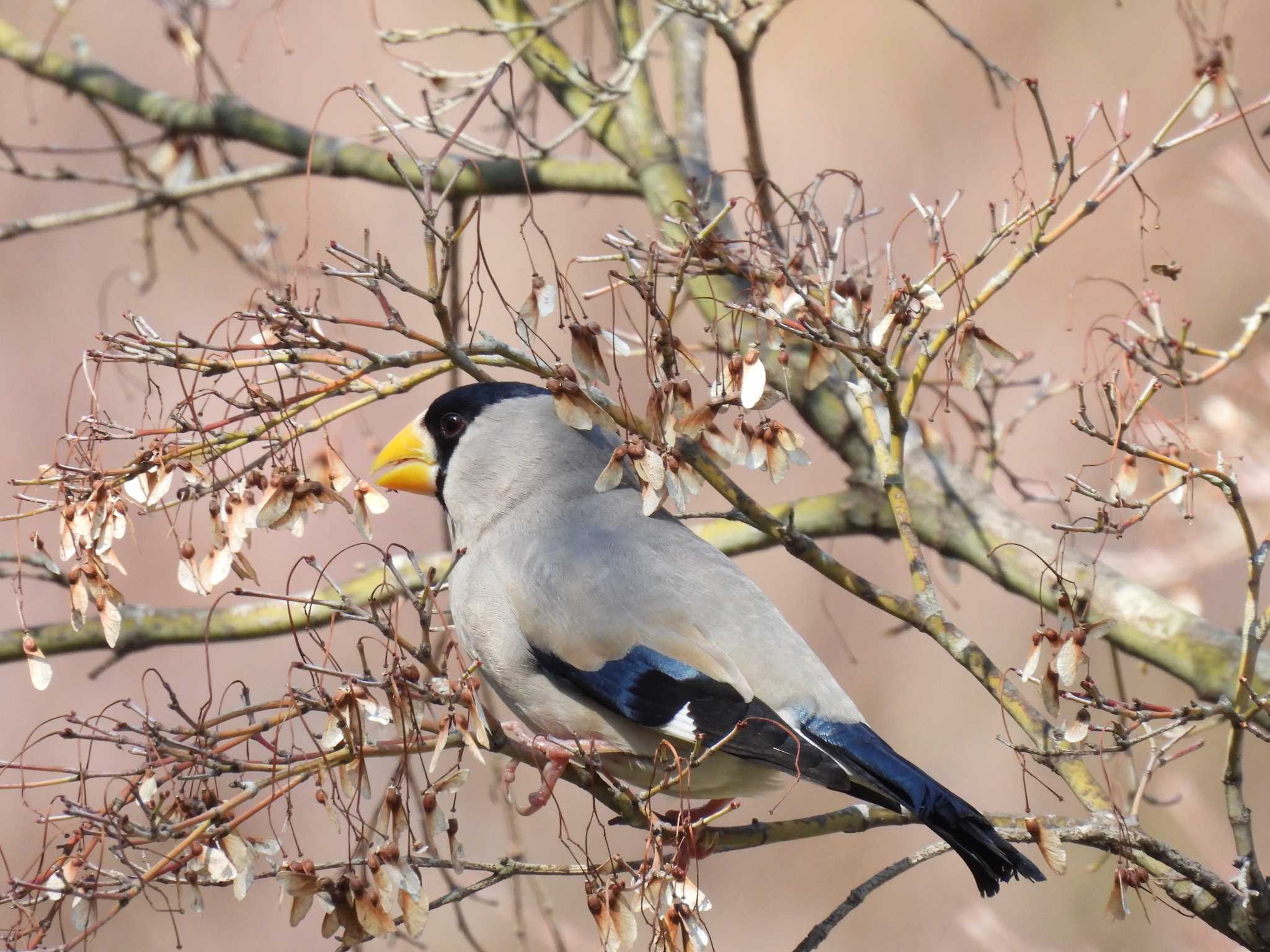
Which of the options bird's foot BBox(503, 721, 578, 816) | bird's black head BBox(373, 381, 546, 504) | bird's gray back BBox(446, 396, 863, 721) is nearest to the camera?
bird's foot BBox(503, 721, 578, 816)

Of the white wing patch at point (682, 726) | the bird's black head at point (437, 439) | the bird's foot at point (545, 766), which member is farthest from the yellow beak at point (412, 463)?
the bird's foot at point (545, 766)

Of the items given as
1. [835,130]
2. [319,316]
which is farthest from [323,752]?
[835,130]

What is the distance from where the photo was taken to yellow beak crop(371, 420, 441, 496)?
158 inches

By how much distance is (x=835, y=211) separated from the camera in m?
7.56

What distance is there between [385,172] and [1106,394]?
9.24 feet

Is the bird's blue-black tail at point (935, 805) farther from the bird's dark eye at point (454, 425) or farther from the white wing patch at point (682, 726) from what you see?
the bird's dark eye at point (454, 425)

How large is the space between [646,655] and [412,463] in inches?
49.4

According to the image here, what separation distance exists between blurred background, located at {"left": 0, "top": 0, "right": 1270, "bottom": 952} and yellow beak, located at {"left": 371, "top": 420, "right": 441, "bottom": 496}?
2.81m

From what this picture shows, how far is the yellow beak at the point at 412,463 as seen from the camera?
402 cm

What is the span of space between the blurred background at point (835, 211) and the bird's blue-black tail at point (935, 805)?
134 inches

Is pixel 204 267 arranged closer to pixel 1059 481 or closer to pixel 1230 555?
pixel 1059 481

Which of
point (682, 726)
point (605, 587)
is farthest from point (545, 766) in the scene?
point (605, 587)

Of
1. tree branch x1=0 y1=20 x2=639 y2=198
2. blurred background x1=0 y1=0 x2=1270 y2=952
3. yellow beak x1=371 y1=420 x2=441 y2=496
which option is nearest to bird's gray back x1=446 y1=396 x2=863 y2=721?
yellow beak x1=371 y1=420 x2=441 y2=496

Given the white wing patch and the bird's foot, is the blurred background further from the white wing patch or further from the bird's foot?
the bird's foot
